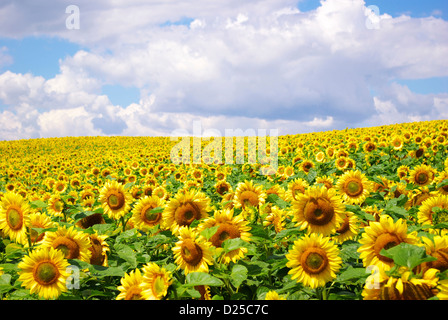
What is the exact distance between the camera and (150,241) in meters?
3.78

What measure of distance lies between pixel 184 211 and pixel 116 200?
58.6 inches

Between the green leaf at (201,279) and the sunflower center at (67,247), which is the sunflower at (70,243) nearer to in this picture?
the sunflower center at (67,247)

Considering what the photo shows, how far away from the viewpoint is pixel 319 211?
3299 millimetres

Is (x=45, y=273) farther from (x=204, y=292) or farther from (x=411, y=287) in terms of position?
(x=411, y=287)

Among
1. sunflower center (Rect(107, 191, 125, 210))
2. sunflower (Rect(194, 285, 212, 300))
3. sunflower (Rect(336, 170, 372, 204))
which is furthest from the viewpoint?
sunflower (Rect(336, 170, 372, 204))

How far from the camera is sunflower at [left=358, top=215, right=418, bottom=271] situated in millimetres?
2523

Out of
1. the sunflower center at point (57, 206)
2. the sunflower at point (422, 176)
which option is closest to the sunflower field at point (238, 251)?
the sunflower center at point (57, 206)

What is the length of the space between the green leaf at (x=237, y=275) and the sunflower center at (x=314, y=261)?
43cm

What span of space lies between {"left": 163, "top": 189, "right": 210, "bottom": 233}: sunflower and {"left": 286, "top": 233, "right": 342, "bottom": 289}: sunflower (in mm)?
1342

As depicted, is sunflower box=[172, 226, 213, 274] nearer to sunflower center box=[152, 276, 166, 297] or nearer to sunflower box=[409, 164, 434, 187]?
sunflower center box=[152, 276, 166, 297]

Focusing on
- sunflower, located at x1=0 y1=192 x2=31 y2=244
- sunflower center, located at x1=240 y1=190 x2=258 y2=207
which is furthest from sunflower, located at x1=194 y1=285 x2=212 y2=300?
sunflower, located at x1=0 y1=192 x2=31 y2=244

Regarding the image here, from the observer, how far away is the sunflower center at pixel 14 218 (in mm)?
3752

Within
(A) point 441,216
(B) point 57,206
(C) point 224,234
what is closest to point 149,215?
(C) point 224,234

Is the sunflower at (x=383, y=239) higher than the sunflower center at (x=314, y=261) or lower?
higher
